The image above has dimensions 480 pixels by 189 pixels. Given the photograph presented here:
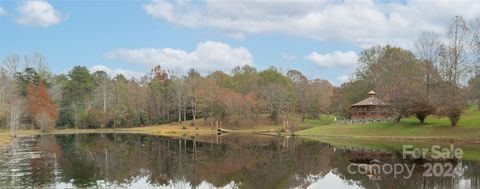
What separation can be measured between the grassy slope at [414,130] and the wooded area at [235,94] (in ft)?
5.38

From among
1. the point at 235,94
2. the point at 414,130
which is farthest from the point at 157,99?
the point at 414,130

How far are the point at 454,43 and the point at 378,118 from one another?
15.4 m

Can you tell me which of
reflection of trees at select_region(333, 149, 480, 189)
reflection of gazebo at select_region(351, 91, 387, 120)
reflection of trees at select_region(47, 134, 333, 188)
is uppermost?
reflection of gazebo at select_region(351, 91, 387, 120)

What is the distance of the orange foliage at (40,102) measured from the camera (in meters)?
94.3

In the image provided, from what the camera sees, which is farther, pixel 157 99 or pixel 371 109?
pixel 157 99

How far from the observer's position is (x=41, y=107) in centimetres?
9475

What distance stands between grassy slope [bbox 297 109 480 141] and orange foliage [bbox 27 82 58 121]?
55152 mm

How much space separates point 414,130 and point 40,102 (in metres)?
74.1

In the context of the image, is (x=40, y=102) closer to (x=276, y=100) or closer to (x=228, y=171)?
(x=276, y=100)

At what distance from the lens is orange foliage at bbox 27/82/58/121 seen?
9431 cm

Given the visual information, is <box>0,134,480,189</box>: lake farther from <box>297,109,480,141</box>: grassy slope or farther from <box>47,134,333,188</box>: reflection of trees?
<box>297,109,480,141</box>: grassy slope

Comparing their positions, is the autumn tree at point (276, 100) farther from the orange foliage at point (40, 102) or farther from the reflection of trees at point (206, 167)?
the reflection of trees at point (206, 167)

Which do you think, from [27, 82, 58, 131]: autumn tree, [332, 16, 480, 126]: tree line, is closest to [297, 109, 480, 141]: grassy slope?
[332, 16, 480, 126]: tree line

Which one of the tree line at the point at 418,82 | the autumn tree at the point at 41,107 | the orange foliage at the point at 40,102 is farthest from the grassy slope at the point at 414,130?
the orange foliage at the point at 40,102
